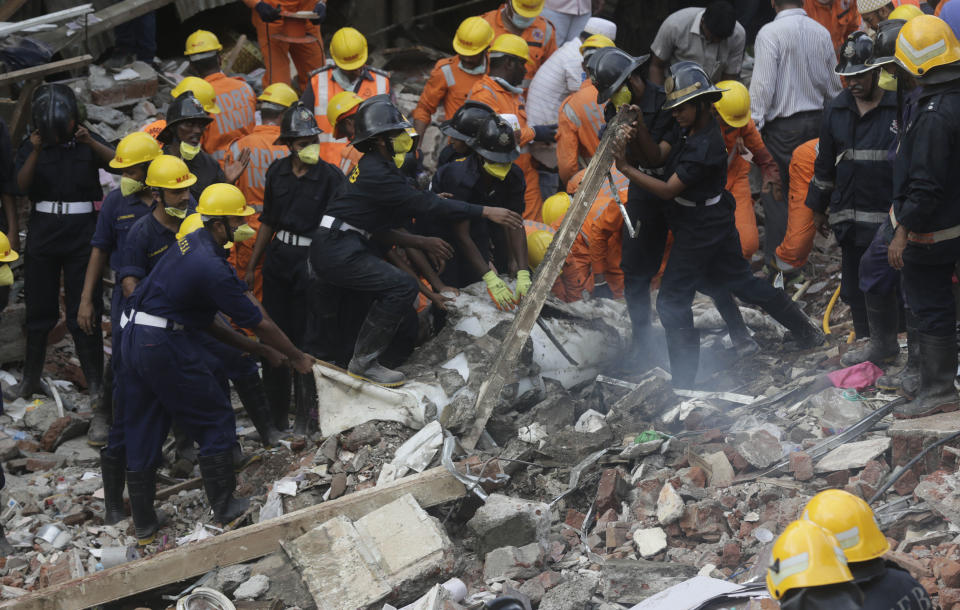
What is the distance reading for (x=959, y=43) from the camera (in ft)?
15.4

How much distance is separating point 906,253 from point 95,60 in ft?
26.7

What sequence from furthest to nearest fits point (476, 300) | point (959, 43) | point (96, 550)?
point (476, 300)
point (96, 550)
point (959, 43)

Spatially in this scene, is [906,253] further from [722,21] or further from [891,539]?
[722,21]

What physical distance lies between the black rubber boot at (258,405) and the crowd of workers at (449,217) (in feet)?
0.07

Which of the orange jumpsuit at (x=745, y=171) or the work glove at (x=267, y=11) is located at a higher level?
the work glove at (x=267, y=11)

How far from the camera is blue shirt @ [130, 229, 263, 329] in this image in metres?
5.26

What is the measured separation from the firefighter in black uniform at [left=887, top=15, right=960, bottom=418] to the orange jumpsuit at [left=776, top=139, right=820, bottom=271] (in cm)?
209

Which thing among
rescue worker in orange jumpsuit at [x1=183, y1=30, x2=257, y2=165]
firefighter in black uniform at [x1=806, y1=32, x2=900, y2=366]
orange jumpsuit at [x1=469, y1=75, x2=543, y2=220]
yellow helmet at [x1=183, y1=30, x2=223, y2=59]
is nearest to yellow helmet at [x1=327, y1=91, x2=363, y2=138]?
orange jumpsuit at [x1=469, y1=75, x2=543, y2=220]

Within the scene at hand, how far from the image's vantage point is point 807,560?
8.15 ft

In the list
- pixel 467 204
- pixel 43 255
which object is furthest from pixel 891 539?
pixel 43 255

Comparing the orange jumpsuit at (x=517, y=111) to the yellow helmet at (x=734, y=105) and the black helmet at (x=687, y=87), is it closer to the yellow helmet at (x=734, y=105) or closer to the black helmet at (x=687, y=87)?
the yellow helmet at (x=734, y=105)

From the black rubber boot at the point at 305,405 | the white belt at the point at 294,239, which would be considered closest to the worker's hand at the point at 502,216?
the white belt at the point at 294,239

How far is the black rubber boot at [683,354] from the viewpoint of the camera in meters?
6.20

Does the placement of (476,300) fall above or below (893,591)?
below
